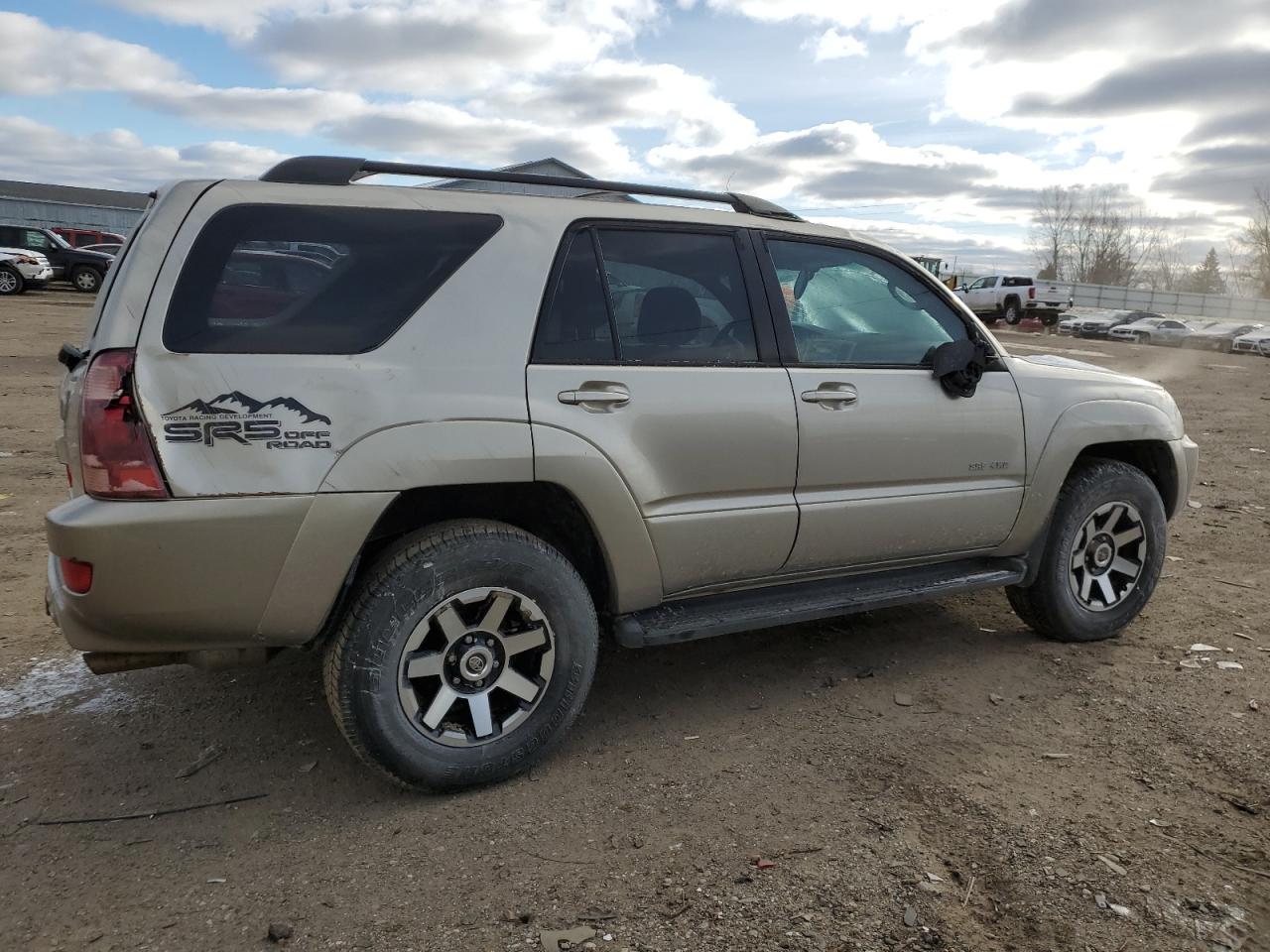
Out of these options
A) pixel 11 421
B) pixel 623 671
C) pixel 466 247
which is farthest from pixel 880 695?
pixel 11 421

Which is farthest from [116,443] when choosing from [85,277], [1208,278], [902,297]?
[1208,278]

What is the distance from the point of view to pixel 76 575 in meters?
2.50

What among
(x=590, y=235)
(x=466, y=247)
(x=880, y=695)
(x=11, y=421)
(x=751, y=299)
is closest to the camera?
(x=466, y=247)

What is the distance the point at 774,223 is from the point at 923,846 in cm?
221

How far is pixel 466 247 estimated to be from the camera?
9.60ft

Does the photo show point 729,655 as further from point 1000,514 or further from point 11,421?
point 11,421

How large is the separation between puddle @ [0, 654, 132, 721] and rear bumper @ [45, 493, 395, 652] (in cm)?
98

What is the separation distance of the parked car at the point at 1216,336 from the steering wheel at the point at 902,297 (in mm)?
33043

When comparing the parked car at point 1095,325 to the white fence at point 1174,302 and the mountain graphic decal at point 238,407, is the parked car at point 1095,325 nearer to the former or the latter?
the white fence at point 1174,302

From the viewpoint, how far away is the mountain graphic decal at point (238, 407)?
249 cm

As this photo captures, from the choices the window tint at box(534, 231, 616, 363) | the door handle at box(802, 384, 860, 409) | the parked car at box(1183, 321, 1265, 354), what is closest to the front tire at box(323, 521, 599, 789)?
the window tint at box(534, 231, 616, 363)

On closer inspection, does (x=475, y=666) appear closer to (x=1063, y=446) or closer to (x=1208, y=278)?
(x=1063, y=446)

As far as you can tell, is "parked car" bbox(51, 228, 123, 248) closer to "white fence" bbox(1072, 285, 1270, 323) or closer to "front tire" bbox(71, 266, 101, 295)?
"front tire" bbox(71, 266, 101, 295)

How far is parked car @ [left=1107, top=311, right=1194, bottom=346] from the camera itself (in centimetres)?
3288
